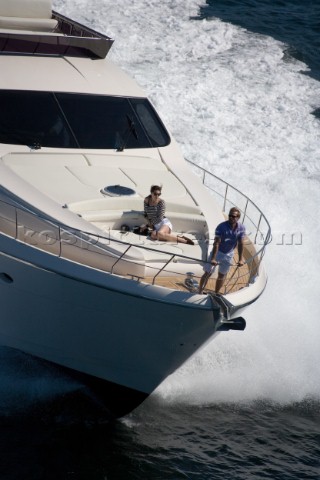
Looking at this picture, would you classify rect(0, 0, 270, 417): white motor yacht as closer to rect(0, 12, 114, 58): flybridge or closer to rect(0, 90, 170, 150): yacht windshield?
rect(0, 90, 170, 150): yacht windshield

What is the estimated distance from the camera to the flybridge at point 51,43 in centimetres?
1346

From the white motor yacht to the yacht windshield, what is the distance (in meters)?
0.02

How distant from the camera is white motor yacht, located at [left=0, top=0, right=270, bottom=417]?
10.3 metres

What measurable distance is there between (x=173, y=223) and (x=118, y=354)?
5.53 ft

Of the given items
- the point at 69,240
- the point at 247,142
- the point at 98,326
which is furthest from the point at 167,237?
the point at 247,142

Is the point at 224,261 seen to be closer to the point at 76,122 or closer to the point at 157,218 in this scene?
the point at 157,218

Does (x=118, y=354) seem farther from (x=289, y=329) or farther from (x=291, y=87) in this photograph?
(x=291, y=87)

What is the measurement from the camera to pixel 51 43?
13648 mm

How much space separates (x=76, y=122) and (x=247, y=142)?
6.63 meters

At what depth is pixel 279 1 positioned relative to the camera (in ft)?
82.8

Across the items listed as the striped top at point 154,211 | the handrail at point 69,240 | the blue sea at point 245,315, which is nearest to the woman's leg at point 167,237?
the striped top at point 154,211

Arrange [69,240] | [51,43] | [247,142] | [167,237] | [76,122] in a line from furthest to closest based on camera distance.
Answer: [247,142]
[51,43]
[76,122]
[167,237]
[69,240]

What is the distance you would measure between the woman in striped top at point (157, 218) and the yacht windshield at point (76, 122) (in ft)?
5.72

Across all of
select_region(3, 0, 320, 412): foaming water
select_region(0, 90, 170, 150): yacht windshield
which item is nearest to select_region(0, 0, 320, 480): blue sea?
select_region(3, 0, 320, 412): foaming water
